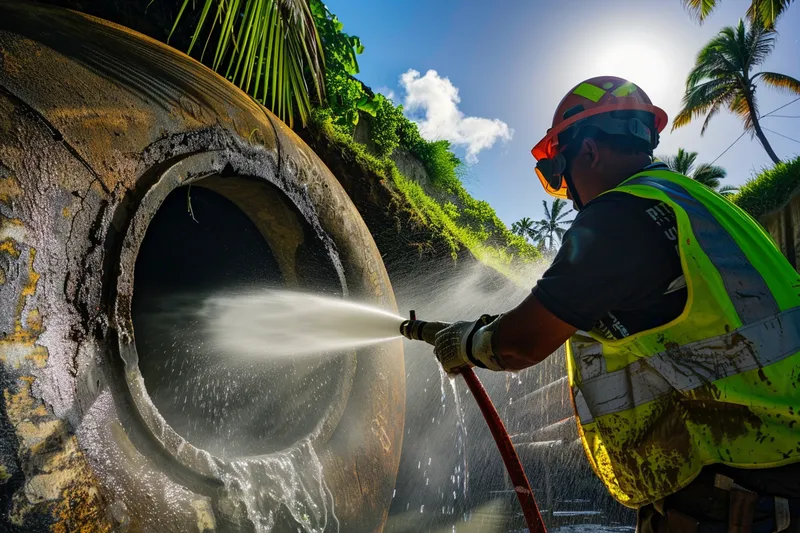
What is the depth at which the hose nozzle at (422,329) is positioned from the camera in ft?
7.29

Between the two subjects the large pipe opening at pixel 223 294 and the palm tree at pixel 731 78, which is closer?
the large pipe opening at pixel 223 294

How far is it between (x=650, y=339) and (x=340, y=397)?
1216 millimetres

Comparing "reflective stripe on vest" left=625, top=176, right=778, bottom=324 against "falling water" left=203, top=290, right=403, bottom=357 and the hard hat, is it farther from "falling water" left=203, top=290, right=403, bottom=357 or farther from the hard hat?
"falling water" left=203, top=290, right=403, bottom=357

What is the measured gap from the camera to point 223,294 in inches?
98.5

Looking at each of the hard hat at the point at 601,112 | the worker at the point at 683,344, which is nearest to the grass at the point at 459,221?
the hard hat at the point at 601,112

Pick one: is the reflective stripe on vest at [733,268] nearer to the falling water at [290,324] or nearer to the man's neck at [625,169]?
the man's neck at [625,169]

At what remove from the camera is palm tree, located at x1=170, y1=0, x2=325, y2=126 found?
297 cm

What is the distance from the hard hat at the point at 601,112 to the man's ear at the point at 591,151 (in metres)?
0.06

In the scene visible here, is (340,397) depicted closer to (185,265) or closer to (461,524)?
(185,265)

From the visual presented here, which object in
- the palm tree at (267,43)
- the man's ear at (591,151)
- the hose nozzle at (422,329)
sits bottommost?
the hose nozzle at (422,329)

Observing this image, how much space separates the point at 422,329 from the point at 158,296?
1255mm

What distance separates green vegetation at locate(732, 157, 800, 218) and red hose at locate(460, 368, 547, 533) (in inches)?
493

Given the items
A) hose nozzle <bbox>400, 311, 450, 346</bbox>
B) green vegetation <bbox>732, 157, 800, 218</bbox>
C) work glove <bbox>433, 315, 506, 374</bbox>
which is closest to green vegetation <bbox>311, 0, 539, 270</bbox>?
hose nozzle <bbox>400, 311, 450, 346</bbox>

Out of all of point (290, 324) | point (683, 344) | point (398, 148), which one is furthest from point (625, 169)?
point (398, 148)
